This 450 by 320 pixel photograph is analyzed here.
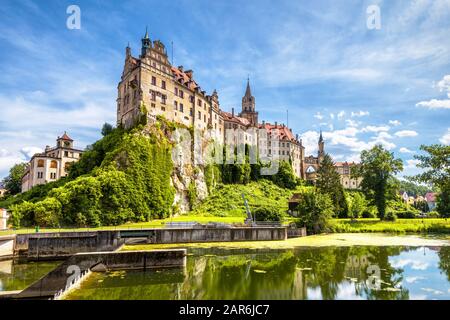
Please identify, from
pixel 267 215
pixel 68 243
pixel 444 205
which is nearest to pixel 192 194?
pixel 267 215

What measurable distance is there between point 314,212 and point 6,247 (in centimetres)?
3492

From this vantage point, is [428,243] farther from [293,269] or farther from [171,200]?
[171,200]

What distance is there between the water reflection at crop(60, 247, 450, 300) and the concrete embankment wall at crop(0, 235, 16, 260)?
1467 cm

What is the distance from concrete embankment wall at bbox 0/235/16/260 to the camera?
2903 centimetres

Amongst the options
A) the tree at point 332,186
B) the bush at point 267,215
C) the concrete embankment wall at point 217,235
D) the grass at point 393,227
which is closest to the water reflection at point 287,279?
the concrete embankment wall at point 217,235

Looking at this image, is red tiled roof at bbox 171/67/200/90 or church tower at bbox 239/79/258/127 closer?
red tiled roof at bbox 171/67/200/90

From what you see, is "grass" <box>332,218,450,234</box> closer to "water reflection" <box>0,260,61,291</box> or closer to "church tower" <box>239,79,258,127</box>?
"water reflection" <box>0,260,61,291</box>

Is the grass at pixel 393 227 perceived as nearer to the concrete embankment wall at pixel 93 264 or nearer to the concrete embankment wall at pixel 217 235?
the concrete embankment wall at pixel 217 235

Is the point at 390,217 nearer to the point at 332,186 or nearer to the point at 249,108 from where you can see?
the point at 332,186

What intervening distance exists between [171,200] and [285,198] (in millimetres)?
35735

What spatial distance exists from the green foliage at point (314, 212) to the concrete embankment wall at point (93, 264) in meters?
25.0

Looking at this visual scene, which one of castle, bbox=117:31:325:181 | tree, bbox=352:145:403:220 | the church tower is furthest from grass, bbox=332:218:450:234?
the church tower

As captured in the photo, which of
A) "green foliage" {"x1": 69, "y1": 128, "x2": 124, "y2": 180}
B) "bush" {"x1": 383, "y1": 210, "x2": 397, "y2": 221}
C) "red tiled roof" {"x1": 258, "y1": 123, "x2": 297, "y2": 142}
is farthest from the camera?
"red tiled roof" {"x1": 258, "y1": 123, "x2": 297, "y2": 142}

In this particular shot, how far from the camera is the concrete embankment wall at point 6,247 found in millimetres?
29031
